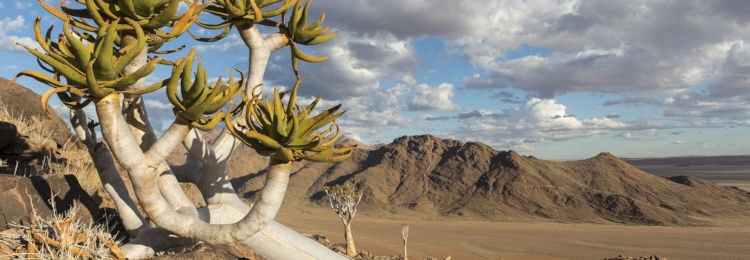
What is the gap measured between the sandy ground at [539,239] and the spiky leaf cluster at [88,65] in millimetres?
17455

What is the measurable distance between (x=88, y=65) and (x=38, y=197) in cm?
350

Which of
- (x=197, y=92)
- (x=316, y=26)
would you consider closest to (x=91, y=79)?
(x=197, y=92)

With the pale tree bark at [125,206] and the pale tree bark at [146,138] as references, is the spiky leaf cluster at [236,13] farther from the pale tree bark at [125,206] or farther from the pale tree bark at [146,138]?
the pale tree bark at [125,206]

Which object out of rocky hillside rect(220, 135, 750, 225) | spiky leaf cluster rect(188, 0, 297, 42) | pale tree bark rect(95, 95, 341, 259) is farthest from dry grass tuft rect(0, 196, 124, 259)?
rocky hillside rect(220, 135, 750, 225)

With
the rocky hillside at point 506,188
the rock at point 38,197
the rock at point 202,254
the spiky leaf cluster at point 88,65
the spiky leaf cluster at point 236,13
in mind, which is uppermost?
the spiky leaf cluster at point 236,13

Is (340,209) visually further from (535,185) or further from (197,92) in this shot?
(535,185)

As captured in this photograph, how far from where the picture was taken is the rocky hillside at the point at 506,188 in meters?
38.3

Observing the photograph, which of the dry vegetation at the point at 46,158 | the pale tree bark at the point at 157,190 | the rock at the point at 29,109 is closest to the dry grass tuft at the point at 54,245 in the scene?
the pale tree bark at the point at 157,190

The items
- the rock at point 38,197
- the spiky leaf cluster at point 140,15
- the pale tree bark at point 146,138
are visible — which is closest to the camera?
Answer: the spiky leaf cluster at point 140,15

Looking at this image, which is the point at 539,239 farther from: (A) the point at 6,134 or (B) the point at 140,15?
(B) the point at 140,15

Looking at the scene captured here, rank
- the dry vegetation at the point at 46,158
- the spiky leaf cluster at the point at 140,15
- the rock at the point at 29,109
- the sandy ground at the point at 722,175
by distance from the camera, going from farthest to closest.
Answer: the sandy ground at the point at 722,175, the rock at the point at 29,109, the dry vegetation at the point at 46,158, the spiky leaf cluster at the point at 140,15

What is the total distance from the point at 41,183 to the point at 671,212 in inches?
1749

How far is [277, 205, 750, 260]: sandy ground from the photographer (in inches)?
898

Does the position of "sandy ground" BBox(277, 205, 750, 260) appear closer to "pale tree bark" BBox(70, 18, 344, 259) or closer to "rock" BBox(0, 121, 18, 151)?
"rock" BBox(0, 121, 18, 151)
